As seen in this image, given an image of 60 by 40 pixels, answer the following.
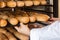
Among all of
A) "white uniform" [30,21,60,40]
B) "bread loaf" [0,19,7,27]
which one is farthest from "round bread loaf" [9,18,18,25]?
"white uniform" [30,21,60,40]

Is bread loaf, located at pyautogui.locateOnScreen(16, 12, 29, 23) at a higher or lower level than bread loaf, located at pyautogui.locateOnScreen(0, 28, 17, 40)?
higher

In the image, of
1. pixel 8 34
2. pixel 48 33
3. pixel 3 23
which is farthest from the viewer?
pixel 8 34

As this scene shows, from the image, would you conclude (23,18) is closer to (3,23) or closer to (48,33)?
(3,23)

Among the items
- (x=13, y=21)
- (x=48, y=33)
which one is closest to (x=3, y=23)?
(x=13, y=21)

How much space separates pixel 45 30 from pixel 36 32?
5 cm

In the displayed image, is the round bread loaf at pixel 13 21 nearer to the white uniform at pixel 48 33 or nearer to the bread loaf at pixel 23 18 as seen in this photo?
the bread loaf at pixel 23 18

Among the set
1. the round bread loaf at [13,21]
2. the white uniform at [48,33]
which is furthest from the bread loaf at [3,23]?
the white uniform at [48,33]

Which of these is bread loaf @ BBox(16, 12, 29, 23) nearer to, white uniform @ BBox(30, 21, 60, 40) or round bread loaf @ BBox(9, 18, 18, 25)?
round bread loaf @ BBox(9, 18, 18, 25)

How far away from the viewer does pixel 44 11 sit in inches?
58.7

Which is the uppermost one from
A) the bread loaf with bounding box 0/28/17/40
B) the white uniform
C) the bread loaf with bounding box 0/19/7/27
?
the white uniform

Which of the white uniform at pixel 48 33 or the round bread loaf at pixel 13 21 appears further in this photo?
the round bread loaf at pixel 13 21

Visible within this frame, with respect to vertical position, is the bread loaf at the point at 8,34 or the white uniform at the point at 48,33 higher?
the white uniform at the point at 48,33

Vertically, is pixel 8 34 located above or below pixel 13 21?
below

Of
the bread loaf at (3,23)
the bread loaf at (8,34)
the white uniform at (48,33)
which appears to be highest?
the white uniform at (48,33)
